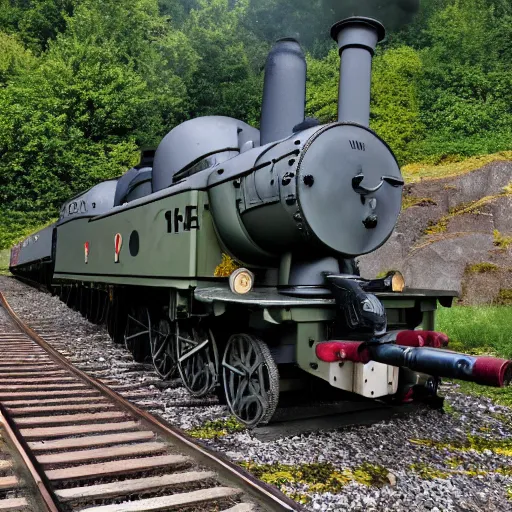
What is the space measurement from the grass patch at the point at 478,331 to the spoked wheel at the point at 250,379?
9.52 ft

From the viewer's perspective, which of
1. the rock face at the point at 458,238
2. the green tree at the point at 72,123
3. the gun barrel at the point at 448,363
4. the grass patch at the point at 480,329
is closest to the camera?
the gun barrel at the point at 448,363

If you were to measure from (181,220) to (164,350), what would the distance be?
2015 mm

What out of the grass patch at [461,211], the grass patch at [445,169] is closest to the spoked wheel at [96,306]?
the grass patch at [461,211]

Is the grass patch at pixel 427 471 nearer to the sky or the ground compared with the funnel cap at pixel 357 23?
nearer to the ground

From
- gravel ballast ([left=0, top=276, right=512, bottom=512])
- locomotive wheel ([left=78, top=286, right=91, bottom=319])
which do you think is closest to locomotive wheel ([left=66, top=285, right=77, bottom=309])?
locomotive wheel ([left=78, top=286, right=91, bottom=319])

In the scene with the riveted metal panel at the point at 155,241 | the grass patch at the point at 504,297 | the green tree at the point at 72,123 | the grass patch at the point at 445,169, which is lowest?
the grass patch at the point at 504,297

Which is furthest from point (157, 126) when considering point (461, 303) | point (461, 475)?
point (461, 475)

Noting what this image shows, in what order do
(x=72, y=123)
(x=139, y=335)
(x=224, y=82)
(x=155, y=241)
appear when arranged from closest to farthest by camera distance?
(x=155, y=241), (x=139, y=335), (x=72, y=123), (x=224, y=82)

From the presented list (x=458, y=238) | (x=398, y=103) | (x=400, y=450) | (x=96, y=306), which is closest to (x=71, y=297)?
(x=96, y=306)

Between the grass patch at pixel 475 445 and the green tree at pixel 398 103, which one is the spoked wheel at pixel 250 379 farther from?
the green tree at pixel 398 103

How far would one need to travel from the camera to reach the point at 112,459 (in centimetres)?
378

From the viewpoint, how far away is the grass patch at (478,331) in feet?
23.6

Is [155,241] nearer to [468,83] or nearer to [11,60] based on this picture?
[468,83]

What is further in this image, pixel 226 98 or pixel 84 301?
pixel 226 98
